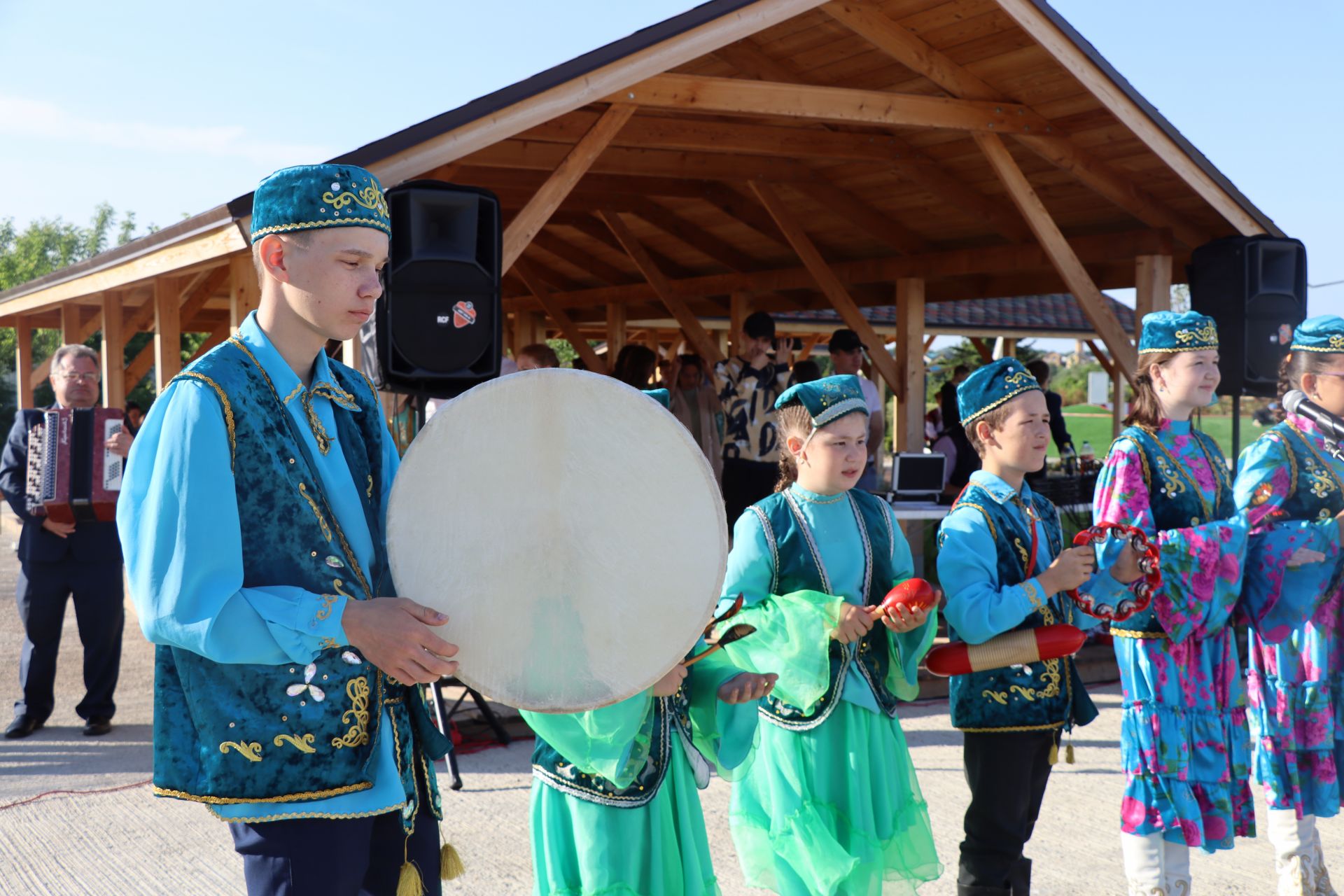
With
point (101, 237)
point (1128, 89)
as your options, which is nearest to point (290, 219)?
point (1128, 89)

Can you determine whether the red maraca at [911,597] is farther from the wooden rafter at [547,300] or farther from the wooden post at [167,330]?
the wooden rafter at [547,300]

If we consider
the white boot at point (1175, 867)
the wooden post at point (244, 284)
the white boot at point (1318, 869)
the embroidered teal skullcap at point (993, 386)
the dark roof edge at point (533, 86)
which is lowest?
the white boot at point (1318, 869)

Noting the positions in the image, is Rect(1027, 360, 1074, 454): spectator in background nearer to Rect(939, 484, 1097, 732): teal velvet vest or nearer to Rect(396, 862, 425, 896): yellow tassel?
Rect(939, 484, 1097, 732): teal velvet vest

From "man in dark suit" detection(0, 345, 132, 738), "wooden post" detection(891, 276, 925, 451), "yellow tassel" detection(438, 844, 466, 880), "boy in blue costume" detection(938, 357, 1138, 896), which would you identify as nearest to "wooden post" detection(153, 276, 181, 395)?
"man in dark suit" detection(0, 345, 132, 738)

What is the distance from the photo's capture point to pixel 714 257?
11461 mm

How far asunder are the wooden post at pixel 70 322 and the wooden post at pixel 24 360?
1.28 metres

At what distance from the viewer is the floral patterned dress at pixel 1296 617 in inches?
119

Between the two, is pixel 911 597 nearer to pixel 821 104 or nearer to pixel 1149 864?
pixel 1149 864

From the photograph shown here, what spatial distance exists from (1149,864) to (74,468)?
14.5 feet

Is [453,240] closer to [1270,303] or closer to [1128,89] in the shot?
[1128,89]

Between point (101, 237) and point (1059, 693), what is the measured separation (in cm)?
4804

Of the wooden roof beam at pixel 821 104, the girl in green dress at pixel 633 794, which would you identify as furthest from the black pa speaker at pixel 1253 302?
the girl in green dress at pixel 633 794

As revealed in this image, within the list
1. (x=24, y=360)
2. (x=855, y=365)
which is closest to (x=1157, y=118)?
(x=855, y=365)

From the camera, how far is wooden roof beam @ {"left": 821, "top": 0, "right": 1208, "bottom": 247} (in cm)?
643
